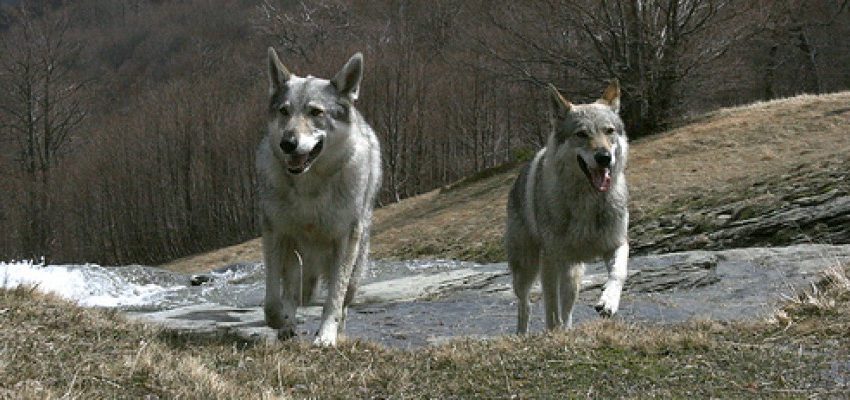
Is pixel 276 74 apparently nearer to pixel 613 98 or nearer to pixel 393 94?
pixel 613 98

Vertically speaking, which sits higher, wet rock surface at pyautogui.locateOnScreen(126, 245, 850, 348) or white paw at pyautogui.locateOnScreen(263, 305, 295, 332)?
white paw at pyautogui.locateOnScreen(263, 305, 295, 332)

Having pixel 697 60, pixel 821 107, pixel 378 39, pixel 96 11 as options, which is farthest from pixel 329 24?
pixel 96 11

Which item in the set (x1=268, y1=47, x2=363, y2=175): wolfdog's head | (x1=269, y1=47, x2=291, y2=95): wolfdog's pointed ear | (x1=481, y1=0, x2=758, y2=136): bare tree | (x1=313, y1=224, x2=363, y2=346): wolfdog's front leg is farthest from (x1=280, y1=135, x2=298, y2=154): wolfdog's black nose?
(x1=481, y1=0, x2=758, y2=136): bare tree

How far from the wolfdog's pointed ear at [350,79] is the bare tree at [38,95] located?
1926 inches

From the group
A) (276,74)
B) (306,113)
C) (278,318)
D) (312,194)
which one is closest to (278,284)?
(278,318)

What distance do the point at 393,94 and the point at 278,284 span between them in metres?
34.3

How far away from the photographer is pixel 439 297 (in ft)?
37.8

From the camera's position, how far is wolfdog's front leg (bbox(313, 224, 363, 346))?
692 centimetres

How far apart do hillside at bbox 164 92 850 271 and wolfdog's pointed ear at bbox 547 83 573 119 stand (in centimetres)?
587

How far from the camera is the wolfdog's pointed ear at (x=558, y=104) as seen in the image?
25.7ft

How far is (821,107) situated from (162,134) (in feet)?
103

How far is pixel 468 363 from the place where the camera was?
5238 millimetres

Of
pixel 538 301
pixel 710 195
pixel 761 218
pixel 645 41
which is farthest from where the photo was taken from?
pixel 645 41

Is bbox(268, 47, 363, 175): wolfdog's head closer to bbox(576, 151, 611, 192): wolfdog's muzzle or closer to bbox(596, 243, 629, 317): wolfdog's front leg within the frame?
bbox(576, 151, 611, 192): wolfdog's muzzle
